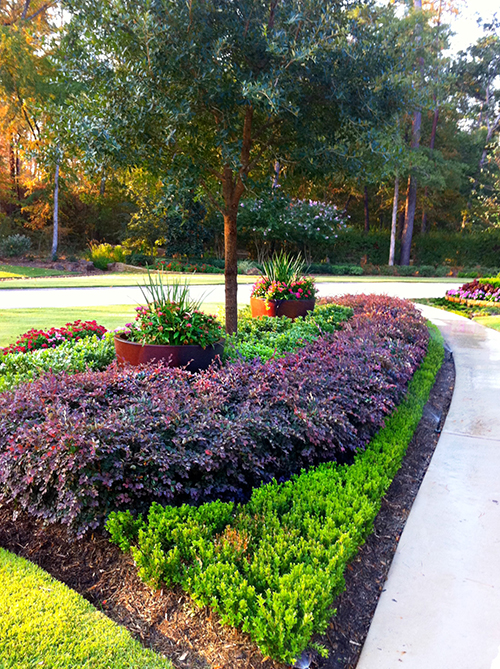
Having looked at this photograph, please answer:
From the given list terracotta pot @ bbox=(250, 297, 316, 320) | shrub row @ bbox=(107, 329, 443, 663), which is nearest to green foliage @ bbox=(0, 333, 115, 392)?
shrub row @ bbox=(107, 329, 443, 663)

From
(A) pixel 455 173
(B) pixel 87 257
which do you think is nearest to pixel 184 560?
(B) pixel 87 257

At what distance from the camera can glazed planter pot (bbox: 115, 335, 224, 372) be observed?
12.3 ft

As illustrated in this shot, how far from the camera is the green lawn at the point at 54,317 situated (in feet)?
23.1

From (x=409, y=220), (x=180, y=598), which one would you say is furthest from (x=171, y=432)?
(x=409, y=220)

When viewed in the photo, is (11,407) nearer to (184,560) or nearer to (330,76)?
(184,560)

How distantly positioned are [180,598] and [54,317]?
719cm

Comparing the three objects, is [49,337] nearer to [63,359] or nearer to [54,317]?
[63,359]

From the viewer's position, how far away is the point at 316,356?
4039 millimetres

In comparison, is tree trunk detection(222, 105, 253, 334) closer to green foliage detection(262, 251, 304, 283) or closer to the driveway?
green foliage detection(262, 251, 304, 283)

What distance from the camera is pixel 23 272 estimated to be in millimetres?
18141

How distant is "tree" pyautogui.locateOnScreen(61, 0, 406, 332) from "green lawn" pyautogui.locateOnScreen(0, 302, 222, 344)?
3228mm

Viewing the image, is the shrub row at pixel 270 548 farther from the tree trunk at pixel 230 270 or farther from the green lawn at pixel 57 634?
the tree trunk at pixel 230 270

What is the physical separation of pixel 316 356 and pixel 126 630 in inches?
105

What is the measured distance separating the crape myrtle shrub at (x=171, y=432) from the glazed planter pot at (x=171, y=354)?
0.30m
